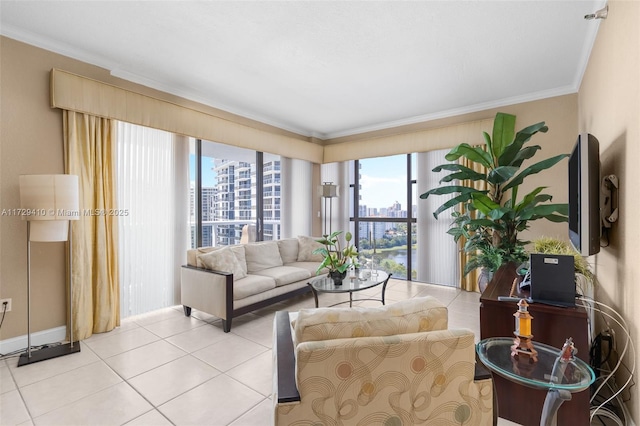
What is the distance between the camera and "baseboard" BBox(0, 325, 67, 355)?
2.57 meters

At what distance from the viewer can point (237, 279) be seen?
137 inches

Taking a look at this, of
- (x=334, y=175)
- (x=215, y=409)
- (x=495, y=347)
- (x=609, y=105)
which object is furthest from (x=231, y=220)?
(x=609, y=105)

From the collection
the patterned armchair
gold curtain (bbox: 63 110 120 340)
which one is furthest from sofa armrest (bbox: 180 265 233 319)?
the patterned armchair

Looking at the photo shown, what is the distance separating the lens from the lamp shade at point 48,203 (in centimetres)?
244

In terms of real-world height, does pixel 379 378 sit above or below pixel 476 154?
below

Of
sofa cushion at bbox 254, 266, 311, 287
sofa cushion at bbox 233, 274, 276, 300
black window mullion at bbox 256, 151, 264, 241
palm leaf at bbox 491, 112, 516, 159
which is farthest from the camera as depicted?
black window mullion at bbox 256, 151, 264, 241

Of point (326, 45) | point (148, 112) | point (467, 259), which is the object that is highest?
point (326, 45)

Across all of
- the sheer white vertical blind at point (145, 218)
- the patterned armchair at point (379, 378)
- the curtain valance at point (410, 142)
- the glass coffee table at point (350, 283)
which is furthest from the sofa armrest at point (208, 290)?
the curtain valance at point (410, 142)

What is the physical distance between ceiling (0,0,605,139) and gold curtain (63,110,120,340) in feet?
2.39

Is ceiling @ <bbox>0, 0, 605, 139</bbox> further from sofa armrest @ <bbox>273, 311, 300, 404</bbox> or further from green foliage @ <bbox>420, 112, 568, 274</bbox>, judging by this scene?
sofa armrest @ <bbox>273, 311, 300, 404</bbox>

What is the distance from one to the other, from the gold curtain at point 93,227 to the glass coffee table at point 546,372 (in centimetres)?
334

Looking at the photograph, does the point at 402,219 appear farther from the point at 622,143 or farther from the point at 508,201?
the point at 622,143

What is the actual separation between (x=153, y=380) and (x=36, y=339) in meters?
1.42

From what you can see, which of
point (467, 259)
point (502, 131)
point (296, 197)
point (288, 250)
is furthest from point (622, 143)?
point (296, 197)
